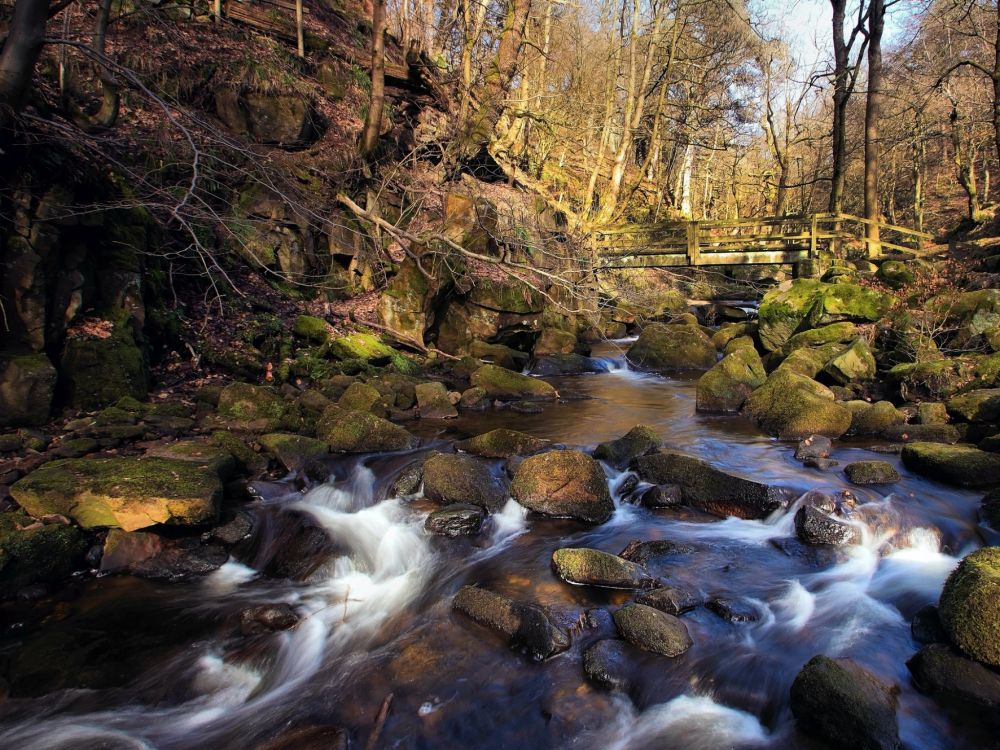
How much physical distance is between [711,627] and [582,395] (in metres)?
7.31

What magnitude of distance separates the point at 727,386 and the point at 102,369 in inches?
385

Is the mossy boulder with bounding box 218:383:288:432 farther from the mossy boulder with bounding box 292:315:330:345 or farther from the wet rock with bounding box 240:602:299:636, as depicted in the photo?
the wet rock with bounding box 240:602:299:636

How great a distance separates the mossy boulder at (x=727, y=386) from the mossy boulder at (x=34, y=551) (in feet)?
30.4

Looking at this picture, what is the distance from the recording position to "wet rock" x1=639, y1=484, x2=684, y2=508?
646cm

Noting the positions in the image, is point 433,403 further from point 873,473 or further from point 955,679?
point 955,679

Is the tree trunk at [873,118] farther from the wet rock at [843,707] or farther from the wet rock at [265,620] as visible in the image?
the wet rock at [265,620]

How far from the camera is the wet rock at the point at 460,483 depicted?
6.50 metres

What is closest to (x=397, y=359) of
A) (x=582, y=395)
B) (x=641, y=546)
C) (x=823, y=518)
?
(x=582, y=395)

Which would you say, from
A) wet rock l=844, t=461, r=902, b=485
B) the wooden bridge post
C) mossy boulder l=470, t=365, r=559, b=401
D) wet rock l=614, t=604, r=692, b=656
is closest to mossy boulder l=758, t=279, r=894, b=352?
the wooden bridge post

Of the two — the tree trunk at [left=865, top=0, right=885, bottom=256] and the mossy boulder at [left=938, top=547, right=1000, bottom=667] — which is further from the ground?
the tree trunk at [left=865, top=0, right=885, bottom=256]

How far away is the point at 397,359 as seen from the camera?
37.9ft

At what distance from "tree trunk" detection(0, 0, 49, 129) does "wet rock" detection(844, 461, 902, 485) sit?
9.76 m

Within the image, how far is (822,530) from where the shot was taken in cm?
574

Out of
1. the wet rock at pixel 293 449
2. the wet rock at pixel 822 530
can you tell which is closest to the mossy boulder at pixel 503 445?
the wet rock at pixel 293 449
